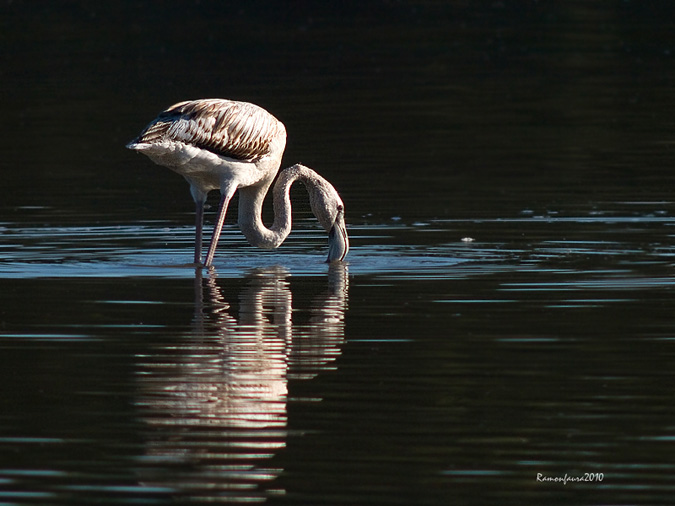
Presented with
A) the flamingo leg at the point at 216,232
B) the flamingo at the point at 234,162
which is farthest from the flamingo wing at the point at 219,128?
the flamingo leg at the point at 216,232

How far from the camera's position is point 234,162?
13711 millimetres

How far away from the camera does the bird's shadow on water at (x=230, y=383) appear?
7.14 meters

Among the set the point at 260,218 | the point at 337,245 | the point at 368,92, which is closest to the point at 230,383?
the point at 337,245

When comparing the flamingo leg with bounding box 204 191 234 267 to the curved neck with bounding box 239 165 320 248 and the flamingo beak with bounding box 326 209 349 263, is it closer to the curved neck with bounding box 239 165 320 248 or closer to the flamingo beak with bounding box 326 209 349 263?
the curved neck with bounding box 239 165 320 248

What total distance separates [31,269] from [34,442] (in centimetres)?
556

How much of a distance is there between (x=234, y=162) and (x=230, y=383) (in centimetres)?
518

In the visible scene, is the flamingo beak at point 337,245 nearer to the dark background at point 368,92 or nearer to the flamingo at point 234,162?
the flamingo at point 234,162

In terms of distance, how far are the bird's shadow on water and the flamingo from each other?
1274mm

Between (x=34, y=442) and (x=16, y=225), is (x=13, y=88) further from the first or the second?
(x=34, y=442)

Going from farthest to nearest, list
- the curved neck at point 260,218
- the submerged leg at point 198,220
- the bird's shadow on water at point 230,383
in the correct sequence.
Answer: the curved neck at point 260,218, the submerged leg at point 198,220, the bird's shadow on water at point 230,383

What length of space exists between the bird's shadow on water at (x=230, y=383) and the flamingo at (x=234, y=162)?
1274 mm

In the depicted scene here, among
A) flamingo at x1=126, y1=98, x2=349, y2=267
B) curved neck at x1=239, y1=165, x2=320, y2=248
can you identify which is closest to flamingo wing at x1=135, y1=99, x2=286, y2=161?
flamingo at x1=126, y1=98, x2=349, y2=267

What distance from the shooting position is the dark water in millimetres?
7246

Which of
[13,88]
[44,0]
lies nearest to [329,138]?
[13,88]
